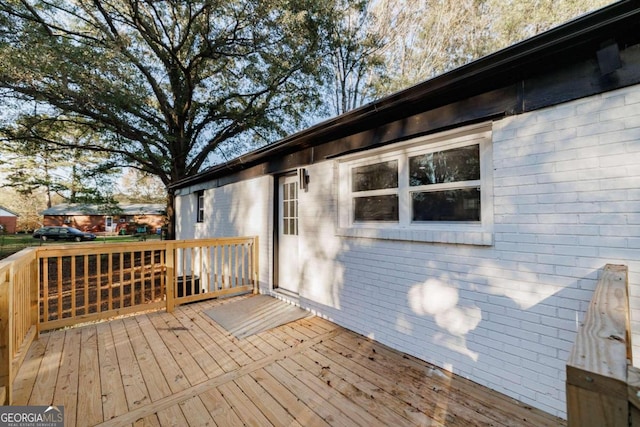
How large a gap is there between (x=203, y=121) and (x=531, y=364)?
42.7 feet

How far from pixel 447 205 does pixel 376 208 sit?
90cm

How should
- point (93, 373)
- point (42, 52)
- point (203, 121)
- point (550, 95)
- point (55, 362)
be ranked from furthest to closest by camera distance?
point (203, 121) → point (42, 52) → point (55, 362) → point (93, 373) → point (550, 95)

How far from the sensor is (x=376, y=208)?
343 cm

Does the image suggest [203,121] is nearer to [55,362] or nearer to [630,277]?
[55,362]

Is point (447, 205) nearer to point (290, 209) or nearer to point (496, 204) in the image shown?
point (496, 204)

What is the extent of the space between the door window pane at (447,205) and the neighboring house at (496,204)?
0.01 m

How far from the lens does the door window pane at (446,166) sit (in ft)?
8.48

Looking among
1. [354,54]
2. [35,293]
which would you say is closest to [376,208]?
[35,293]

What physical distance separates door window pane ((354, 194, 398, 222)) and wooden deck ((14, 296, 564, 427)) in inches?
60.4

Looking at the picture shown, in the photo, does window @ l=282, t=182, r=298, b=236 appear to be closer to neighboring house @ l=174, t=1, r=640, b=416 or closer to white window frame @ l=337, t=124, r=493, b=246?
neighboring house @ l=174, t=1, r=640, b=416

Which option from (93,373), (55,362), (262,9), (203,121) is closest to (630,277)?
(93,373)

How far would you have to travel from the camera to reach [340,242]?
3.74m

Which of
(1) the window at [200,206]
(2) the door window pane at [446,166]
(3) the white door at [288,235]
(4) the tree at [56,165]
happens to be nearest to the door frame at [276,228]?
(3) the white door at [288,235]

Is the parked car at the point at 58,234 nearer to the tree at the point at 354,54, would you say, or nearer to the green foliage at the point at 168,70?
the green foliage at the point at 168,70
